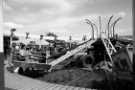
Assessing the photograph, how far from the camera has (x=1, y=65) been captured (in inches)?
99.9

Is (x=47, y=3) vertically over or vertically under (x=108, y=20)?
over

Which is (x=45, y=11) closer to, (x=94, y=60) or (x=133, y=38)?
(x=94, y=60)

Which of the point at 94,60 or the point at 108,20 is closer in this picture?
the point at 108,20

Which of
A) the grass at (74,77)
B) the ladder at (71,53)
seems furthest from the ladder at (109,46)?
the grass at (74,77)

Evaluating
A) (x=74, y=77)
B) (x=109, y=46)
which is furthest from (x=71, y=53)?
(x=109, y=46)

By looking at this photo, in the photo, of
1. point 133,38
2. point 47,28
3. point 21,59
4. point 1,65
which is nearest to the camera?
point 133,38

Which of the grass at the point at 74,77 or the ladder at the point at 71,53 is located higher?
the ladder at the point at 71,53

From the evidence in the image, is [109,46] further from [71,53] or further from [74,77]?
[74,77]

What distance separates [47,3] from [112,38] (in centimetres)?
191

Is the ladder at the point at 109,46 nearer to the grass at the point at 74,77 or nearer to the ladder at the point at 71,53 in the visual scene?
the ladder at the point at 71,53

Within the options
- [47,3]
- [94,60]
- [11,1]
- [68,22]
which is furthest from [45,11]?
[94,60]

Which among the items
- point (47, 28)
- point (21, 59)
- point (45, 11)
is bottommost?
point (21, 59)

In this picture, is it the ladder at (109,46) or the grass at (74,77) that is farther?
the grass at (74,77)

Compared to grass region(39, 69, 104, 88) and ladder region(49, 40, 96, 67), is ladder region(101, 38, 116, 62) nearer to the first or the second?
ladder region(49, 40, 96, 67)
